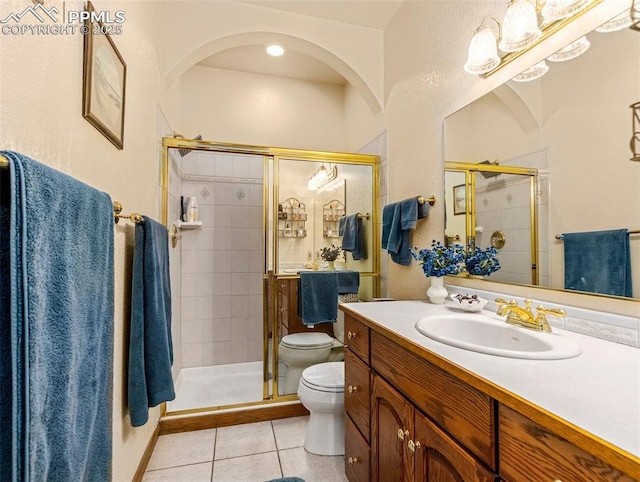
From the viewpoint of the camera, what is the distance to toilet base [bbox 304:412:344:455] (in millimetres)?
1748

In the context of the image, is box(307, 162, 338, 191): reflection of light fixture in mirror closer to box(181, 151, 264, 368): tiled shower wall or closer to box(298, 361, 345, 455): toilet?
box(181, 151, 264, 368): tiled shower wall

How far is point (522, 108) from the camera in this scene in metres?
A: 1.26

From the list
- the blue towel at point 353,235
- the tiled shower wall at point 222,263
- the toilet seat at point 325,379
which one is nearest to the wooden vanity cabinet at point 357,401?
the toilet seat at point 325,379

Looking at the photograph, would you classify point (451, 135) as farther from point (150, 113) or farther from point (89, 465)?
point (89, 465)

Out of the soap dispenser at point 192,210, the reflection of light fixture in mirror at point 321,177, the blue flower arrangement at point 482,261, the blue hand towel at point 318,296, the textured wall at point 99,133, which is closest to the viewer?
the textured wall at point 99,133

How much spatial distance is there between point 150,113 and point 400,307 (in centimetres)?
169

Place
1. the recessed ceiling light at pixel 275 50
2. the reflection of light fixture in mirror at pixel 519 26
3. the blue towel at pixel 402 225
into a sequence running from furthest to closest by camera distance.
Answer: the recessed ceiling light at pixel 275 50 → the blue towel at pixel 402 225 → the reflection of light fixture in mirror at pixel 519 26

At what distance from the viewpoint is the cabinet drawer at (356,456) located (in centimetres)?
128

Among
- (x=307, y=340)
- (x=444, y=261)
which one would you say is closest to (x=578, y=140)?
(x=444, y=261)

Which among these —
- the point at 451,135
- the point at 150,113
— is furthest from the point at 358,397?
the point at 150,113

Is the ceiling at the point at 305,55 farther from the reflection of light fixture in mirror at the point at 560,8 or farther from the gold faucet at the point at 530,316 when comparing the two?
the gold faucet at the point at 530,316

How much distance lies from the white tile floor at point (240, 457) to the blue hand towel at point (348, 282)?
0.95 m

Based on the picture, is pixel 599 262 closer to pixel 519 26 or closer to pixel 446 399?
pixel 446 399

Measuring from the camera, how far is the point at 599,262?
3.19ft
